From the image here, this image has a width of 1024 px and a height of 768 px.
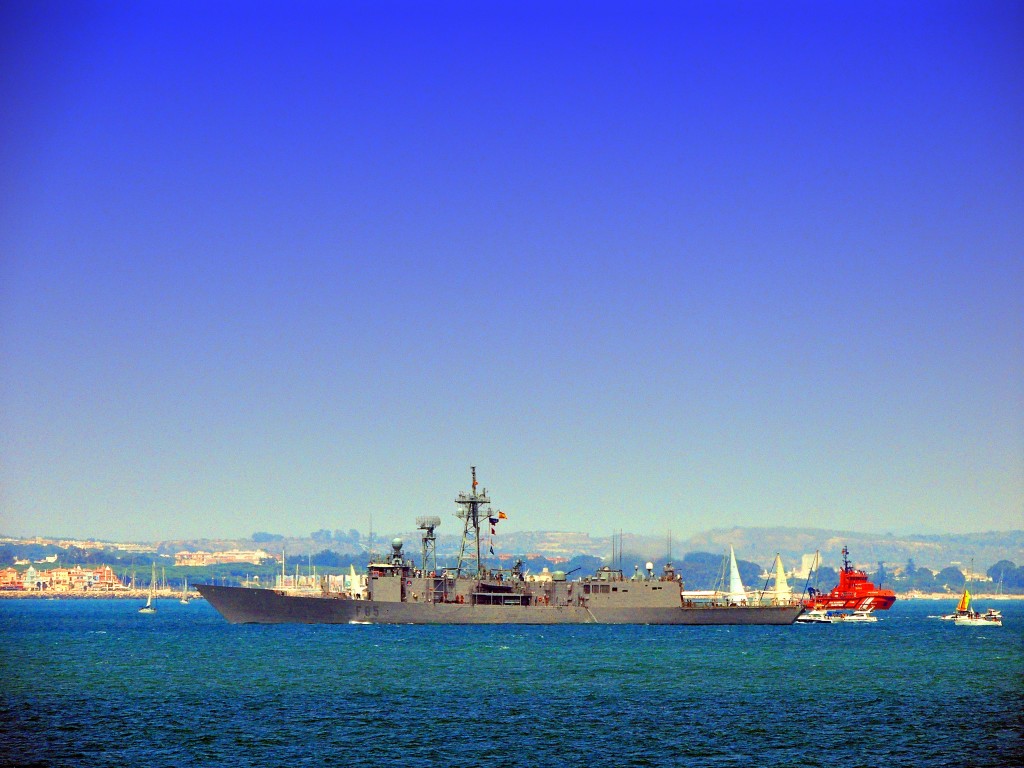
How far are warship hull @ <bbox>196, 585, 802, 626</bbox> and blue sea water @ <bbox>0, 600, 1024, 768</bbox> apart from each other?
13281 millimetres

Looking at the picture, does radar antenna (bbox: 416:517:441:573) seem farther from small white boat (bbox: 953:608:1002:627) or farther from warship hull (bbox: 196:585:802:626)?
small white boat (bbox: 953:608:1002:627)

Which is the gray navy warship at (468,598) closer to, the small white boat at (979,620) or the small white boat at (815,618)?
the small white boat at (815,618)

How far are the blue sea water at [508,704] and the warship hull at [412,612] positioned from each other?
43.6 feet

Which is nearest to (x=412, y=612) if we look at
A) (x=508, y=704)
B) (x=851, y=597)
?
(x=508, y=704)

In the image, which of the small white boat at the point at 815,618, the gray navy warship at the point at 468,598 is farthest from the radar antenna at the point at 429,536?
the small white boat at the point at 815,618

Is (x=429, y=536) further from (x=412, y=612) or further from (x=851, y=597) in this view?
(x=851, y=597)

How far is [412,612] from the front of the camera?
9794cm

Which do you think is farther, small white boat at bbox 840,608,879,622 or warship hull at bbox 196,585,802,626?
small white boat at bbox 840,608,879,622

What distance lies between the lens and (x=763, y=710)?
46.8 metres

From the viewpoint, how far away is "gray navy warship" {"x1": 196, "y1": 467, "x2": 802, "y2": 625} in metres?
97.9

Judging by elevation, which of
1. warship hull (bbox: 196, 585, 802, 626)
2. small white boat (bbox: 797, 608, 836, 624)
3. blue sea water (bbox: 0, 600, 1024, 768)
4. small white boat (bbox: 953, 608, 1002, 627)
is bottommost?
small white boat (bbox: 953, 608, 1002, 627)

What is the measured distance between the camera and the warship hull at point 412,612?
97.8 m

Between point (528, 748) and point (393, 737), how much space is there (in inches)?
192

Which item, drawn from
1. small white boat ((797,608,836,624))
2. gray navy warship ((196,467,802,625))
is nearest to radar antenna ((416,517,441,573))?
gray navy warship ((196,467,802,625))
